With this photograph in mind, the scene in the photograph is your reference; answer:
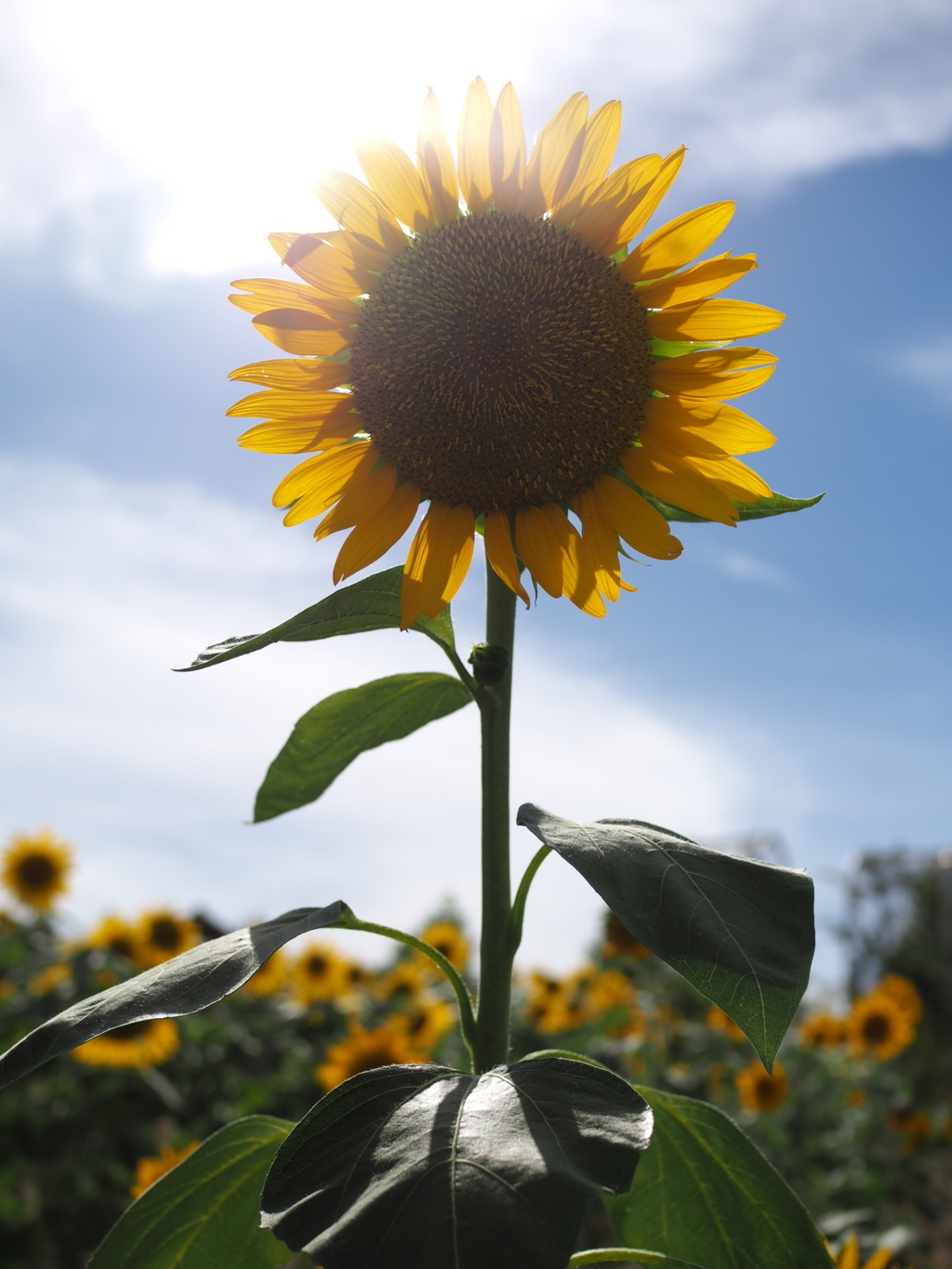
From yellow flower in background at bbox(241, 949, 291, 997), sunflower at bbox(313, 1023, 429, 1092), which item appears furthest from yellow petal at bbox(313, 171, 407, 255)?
yellow flower in background at bbox(241, 949, 291, 997)

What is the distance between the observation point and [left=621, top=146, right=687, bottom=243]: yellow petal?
1.30m

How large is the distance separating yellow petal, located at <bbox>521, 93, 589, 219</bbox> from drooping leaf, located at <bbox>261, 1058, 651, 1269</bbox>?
3.57ft

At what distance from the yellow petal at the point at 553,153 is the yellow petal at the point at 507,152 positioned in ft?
0.04

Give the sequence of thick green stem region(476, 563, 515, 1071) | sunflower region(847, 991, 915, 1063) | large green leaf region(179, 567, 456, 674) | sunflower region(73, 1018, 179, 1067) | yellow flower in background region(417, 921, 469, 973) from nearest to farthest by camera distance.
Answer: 1. large green leaf region(179, 567, 456, 674)
2. thick green stem region(476, 563, 515, 1071)
3. sunflower region(73, 1018, 179, 1067)
4. sunflower region(847, 991, 915, 1063)
5. yellow flower in background region(417, 921, 469, 973)

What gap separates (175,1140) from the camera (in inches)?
175

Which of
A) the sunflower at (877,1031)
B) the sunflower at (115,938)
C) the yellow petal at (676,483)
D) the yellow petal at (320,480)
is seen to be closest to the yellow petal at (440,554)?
the yellow petal at (320,480)

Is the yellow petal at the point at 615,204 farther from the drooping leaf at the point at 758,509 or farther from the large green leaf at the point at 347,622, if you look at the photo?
the large green leaf at the point at 347,622

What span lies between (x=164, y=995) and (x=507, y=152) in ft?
3.70

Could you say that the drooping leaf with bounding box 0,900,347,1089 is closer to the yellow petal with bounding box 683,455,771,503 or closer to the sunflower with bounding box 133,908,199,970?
the yellow petal with bounding box 683,455,771,503

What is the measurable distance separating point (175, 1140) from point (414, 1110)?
4172 millimetres

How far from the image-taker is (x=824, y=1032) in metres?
7.26

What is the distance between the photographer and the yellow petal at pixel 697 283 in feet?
4.33

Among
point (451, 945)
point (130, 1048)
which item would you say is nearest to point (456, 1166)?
point (130, 1048)

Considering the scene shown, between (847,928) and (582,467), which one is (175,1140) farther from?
(847,928)
